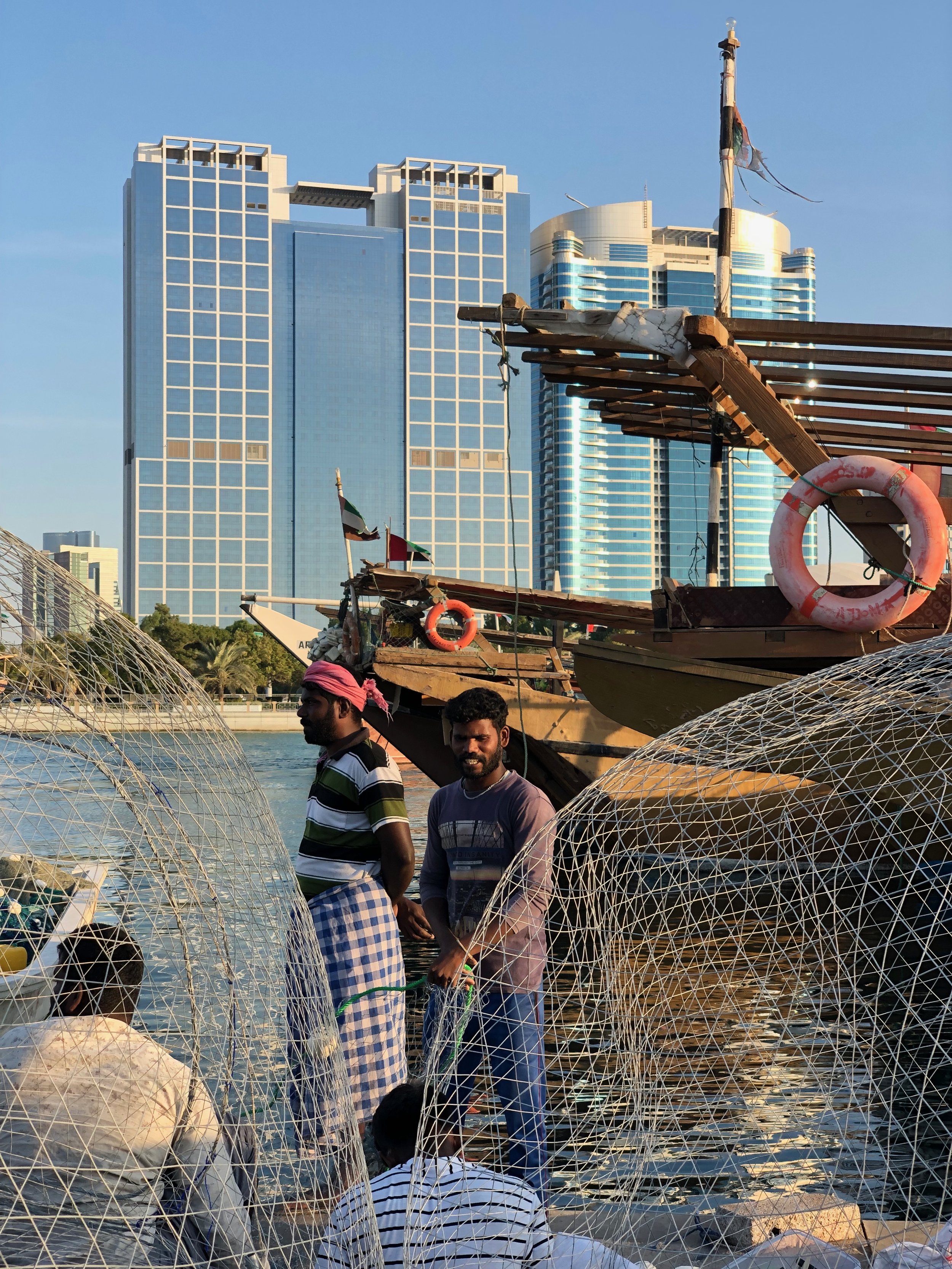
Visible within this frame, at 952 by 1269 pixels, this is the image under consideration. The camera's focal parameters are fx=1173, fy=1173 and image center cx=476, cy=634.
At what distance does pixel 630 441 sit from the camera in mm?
95188

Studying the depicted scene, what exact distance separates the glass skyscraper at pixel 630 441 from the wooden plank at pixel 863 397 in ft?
233

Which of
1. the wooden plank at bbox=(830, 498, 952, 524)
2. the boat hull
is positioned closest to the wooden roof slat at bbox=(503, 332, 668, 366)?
the wooden plank at bbox=(830, 498, 952, 524)

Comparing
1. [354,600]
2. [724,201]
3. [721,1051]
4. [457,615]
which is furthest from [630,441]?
[721,1051]

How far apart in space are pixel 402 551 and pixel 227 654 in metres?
44.0

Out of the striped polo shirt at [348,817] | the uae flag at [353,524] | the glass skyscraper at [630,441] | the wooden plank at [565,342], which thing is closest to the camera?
the striped polo shirt at [348,817]

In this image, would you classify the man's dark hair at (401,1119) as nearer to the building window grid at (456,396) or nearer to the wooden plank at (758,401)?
the wooden plank at (758,401)

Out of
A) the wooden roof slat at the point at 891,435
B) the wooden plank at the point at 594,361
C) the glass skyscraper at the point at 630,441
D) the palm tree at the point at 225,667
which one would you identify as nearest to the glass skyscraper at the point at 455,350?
the glass skyscraper at the point at 630,441

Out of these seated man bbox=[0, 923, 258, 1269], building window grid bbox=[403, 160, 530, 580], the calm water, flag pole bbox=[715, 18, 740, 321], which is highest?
building window grid bbox=[403, 160, 530, 580]

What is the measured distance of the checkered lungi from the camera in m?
3.27

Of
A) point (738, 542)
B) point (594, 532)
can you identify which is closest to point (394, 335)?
point (594, 532)

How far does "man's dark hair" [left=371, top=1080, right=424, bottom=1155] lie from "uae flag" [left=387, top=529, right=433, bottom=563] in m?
11.0

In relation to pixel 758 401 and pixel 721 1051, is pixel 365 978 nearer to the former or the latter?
pixel 721 1051

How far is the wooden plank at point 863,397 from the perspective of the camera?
771 centimetres

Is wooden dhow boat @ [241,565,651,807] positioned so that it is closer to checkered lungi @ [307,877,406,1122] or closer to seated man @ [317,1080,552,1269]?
checkered lungi @ [307,877,406,1122]
